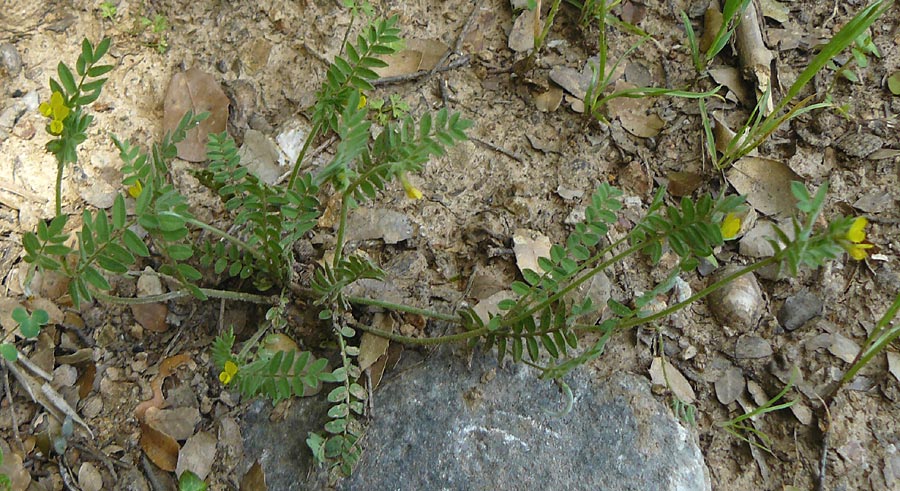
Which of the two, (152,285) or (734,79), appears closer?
(152,285)

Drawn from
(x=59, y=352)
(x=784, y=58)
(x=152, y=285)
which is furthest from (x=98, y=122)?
(x=784, y=58)

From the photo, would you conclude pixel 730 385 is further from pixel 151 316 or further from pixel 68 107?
pixel 68 107

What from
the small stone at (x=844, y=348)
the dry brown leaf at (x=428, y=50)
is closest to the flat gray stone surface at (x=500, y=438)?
the small stone at (x=844, y=348)

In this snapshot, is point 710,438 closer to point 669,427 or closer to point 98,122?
point 669,427

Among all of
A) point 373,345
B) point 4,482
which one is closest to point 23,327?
point 4,482

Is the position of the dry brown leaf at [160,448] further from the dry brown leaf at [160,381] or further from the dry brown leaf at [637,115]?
the dry brown leaf at [637,115]

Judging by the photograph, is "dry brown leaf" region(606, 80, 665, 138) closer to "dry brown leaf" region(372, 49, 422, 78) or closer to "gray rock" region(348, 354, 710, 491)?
"dry brown leaf" region(372, 49, 422, 78)
